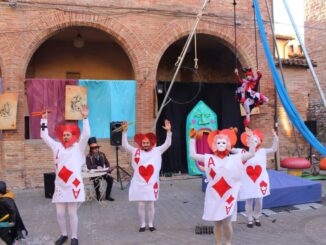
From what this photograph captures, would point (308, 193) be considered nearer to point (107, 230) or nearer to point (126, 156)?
point (107, 230)

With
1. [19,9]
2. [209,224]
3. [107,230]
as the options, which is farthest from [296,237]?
[19,9]

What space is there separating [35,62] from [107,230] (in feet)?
30.2

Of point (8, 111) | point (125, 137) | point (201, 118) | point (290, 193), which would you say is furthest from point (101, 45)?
point (290, 193)

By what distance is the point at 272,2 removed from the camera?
44.2ft

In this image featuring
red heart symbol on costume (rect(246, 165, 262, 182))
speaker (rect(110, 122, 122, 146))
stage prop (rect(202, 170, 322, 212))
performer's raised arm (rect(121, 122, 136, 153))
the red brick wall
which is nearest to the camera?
performer's raised arm (rect(121, 122, 136, 153))

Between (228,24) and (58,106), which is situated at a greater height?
(228,24)

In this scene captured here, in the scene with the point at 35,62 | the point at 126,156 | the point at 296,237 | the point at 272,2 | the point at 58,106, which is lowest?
the point at 296,237

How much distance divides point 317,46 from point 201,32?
29.8 ft

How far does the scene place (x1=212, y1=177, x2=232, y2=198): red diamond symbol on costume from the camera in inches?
203

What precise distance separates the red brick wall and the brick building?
495cm

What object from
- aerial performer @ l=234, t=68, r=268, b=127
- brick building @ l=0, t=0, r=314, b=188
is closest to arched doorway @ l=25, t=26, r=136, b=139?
brick building @ l=0, t=0, r=314, b=188

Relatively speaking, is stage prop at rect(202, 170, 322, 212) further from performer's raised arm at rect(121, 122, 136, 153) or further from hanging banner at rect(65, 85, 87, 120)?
hanging banner at rect(65, 85, 87, 120)

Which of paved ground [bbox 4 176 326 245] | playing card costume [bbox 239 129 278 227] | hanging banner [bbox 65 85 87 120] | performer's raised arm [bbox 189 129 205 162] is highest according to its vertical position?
hanging banner [bbox 65 85 87 120]

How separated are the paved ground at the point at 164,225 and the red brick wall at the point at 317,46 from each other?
36.6 feet
